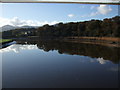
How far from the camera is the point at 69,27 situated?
24.5 ft

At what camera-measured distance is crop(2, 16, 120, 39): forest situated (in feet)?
24.1

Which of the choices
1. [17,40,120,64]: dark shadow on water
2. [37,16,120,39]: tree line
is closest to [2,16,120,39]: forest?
[37,16,120,39]: tree line

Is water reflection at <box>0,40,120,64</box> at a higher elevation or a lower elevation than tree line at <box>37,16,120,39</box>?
lower

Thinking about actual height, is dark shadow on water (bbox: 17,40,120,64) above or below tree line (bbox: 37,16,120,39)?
below

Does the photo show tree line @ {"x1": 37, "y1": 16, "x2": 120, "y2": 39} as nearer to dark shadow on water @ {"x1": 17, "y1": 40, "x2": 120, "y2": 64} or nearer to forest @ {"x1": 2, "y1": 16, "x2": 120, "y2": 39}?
forest @ {"x1": 2, "y1": 16, "x2": 120, "y2": 39}

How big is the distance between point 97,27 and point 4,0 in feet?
22.7

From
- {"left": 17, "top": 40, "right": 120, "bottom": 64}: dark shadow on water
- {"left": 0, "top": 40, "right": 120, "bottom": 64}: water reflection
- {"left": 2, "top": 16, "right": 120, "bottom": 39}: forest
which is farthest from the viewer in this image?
{"left": 2, "top": 16, "right": 120, "bottom": 39}: forest

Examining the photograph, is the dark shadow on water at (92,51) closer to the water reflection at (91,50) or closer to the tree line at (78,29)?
the water reflection at (91,50)

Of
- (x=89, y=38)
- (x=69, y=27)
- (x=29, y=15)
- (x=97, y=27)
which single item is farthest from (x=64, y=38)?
(x=29, y=15)

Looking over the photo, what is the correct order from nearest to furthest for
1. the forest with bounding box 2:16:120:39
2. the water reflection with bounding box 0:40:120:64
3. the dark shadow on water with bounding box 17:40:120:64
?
the water reflection with bounding box 0:40:120:64, the dark shadow on water with bounding box 17:40:120:64, the forest with bounding box 2:16:120:39

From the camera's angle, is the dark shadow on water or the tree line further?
the tree line

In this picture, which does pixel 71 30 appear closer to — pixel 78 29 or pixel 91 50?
pixel 78 29

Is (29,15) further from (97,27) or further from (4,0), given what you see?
(4,0)

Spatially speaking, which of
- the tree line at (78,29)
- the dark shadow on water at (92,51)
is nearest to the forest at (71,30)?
the tree line at (78,29)
